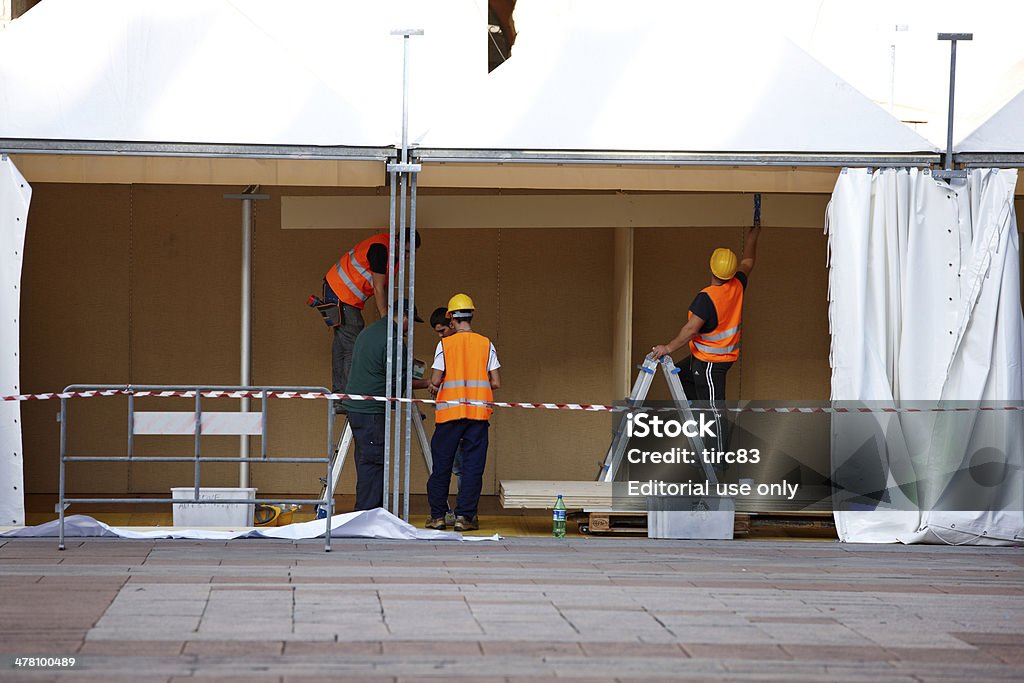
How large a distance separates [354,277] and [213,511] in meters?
2.12

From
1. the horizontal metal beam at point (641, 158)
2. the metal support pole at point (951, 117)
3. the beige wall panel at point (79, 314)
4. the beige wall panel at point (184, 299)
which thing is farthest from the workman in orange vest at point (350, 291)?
the metal support pole at point (951, 117)

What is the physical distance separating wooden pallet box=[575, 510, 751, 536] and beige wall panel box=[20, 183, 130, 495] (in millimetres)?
4189

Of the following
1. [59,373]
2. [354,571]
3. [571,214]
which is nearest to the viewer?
[354,571]

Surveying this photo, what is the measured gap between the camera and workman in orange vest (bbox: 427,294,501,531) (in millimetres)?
8969

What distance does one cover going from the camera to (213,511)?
8766 mm

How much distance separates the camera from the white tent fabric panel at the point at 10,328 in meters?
8.17

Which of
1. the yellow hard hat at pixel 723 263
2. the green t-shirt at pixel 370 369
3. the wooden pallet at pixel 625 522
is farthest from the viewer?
the yellow hard hat at pixel 723 263

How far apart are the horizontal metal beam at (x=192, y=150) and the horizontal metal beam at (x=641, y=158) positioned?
407 mm

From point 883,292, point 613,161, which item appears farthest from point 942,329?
point 613,161

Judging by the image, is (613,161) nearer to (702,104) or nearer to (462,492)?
(702,104)

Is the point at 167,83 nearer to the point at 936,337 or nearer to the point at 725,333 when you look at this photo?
the point at 725,333

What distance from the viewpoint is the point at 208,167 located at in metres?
8.60

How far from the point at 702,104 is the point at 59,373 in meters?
5.73

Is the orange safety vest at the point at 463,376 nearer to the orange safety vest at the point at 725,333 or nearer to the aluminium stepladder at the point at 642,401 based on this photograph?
the aluminium stepladder at the point at 642,401
